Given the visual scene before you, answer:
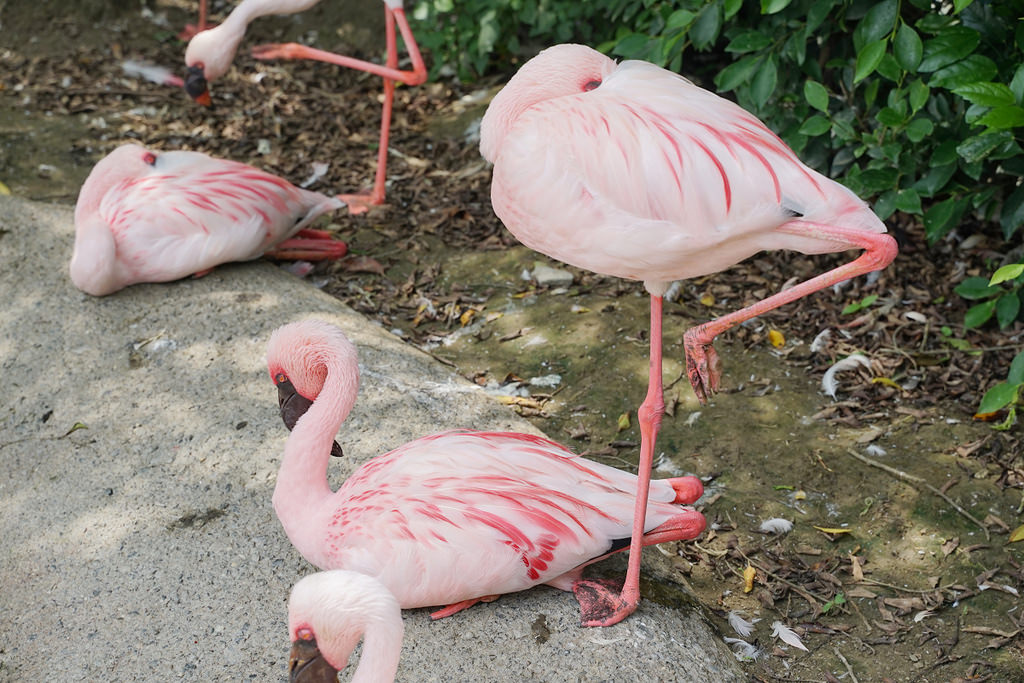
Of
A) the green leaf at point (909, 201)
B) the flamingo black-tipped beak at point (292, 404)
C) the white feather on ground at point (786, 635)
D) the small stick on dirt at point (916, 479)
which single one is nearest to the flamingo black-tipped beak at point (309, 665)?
the flamingo black-tipped beak at point (292, 404)

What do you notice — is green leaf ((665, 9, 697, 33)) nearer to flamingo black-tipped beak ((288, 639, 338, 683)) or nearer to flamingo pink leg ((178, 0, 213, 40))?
flamingo black-tipped beak ((288, 639, 338, 683))

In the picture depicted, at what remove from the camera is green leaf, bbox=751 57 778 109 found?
364 cm

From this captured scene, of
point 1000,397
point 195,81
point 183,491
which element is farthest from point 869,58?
point 195,81

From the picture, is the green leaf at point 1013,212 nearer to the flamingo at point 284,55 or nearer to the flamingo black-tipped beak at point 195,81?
the flamingo at point 284,55

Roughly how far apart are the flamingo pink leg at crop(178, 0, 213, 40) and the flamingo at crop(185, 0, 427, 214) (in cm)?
186

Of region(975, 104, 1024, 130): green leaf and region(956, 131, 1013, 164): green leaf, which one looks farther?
region(956, 131, 1013, 164): green leaf

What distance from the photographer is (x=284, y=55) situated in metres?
5.11

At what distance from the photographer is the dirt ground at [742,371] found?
9.58 ft

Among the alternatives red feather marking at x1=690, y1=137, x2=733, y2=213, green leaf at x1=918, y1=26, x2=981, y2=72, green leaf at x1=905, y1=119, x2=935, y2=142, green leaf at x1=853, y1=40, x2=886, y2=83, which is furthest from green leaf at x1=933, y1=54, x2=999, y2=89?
red feather marking at x1=690, y1=137, x2=733, y2=213

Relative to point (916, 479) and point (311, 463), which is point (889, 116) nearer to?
point (916, 479)

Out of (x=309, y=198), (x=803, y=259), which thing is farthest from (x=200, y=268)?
(x=803, y=259)

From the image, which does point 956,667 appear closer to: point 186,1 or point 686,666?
point 686,666

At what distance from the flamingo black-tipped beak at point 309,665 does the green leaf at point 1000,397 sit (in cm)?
215

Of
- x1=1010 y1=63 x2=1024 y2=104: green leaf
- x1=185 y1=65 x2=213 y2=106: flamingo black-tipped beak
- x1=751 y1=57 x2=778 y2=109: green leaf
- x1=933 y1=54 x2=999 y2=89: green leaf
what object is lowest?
x1=185 y1=65 x2=213 y2=106: flamingo black-tipped beak
